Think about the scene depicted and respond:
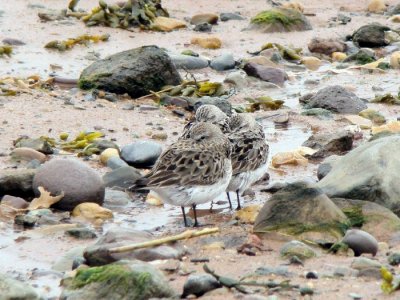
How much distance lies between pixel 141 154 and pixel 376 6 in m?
10.1

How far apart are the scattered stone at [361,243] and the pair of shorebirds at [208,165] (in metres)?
1.61

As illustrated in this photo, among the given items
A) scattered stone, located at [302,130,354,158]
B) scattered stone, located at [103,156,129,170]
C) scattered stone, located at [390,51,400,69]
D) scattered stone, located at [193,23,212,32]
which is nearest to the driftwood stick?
scattered stone, located at [103,156,129,170]

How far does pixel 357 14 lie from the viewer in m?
19.0

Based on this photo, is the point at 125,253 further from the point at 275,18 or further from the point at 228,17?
the point at 228,17

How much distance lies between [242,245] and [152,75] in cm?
563

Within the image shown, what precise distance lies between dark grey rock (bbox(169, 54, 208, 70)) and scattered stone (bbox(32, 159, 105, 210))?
215 inches

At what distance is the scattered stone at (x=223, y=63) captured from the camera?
14.7 metres

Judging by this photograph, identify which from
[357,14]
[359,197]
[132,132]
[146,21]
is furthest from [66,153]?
[357,14]

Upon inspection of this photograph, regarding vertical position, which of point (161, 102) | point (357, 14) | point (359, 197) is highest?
point (359, 197)

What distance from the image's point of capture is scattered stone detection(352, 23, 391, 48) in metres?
16.5

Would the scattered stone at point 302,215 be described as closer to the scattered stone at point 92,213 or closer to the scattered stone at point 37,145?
the scattered stone at point 92,213

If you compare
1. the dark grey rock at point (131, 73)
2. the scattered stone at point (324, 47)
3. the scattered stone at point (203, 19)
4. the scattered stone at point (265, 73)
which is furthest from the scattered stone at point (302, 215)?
the scattered stone at point (203, 19)

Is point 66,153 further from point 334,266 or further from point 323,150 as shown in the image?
point 334,266

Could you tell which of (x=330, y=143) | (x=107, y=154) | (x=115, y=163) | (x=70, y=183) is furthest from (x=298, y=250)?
(x=330, y=143)
